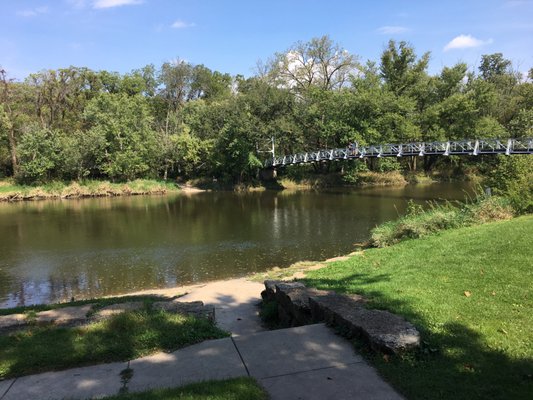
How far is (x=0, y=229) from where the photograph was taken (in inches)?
896

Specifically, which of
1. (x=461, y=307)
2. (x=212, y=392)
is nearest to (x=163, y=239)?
(x=461, y=307)

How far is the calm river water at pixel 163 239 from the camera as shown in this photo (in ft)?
44.8

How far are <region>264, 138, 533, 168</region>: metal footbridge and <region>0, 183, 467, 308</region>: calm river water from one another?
3.46m

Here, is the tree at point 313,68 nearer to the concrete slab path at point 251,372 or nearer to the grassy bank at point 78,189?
the grassy bank at point 78,189

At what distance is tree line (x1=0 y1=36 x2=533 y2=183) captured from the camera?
39062 mm

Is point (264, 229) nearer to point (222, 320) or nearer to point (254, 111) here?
point (222, 320)

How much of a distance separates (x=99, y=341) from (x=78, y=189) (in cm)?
3767

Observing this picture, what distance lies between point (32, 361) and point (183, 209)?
25.5 meters

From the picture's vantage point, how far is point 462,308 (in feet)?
17.0

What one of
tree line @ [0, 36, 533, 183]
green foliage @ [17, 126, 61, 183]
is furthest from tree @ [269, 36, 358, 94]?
green foliage @ [17, 126, 61, 183]

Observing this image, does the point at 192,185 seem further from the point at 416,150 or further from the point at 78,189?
the point at 416,150

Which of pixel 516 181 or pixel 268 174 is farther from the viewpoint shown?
pixel 268 174

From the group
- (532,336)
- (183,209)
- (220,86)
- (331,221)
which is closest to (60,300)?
(532,336)

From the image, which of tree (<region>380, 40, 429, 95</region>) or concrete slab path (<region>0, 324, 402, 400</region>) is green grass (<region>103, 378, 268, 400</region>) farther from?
tree (<region>380, 40, 429, 95</region>)
